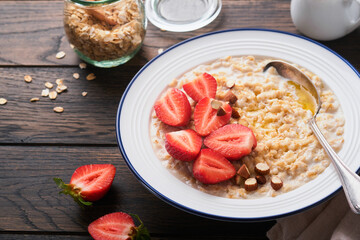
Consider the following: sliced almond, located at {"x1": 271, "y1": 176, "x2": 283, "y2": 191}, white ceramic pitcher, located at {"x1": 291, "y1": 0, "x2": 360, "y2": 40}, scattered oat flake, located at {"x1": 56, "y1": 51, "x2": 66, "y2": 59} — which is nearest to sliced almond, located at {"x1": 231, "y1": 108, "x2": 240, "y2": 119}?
sliced almond, located at {"x1": 271, "y1": 176, "x2": 283, "y2": 191}

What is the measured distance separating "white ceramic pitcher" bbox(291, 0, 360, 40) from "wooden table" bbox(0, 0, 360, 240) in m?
0.06

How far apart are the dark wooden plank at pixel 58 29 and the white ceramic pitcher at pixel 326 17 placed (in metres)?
0.10

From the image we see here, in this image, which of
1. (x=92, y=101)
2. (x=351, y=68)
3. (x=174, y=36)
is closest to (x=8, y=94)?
(x=92, y=101)

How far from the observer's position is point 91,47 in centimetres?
141

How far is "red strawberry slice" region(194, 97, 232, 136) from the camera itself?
1174mm

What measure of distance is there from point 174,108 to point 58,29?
27.2 inches

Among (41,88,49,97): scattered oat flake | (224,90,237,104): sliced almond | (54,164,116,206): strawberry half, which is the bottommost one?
(41,88,49,97): scattered oat flake

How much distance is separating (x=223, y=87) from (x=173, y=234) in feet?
1.45

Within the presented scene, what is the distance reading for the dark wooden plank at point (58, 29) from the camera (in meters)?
1.58

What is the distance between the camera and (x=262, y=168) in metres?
1.09

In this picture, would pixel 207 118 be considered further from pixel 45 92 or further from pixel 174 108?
pixel 45 92

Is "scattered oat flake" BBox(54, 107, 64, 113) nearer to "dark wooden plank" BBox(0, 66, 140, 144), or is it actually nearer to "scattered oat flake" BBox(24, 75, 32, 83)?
"dark wooden plank" BBox(0, 66, 140, 144)

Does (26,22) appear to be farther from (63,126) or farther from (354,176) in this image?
(354,176)

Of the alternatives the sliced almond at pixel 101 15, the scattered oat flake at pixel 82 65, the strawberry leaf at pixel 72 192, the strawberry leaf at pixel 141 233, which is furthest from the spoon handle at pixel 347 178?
the scattered oat flake at pixel 82 65
